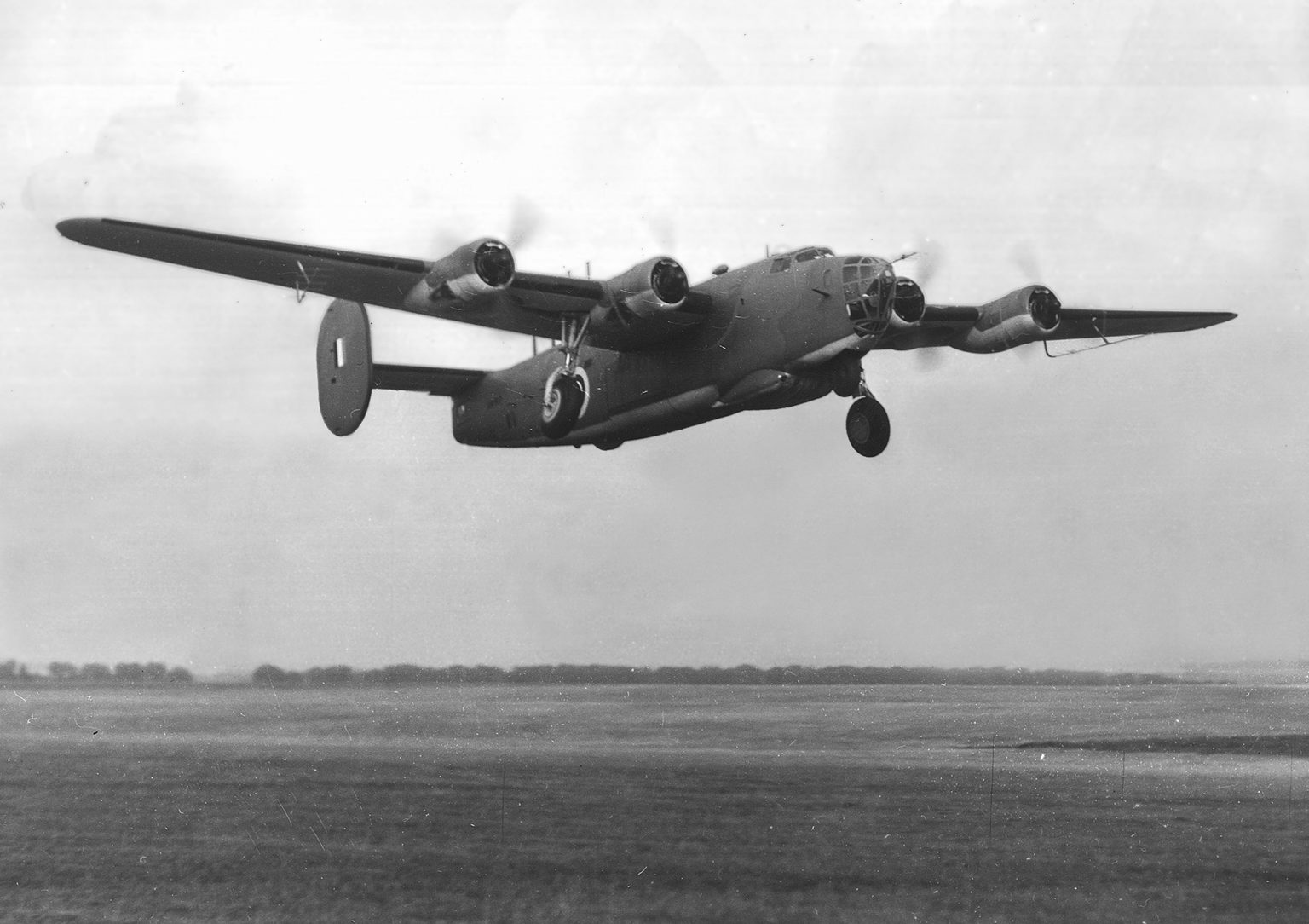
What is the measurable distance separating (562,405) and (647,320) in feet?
6.94

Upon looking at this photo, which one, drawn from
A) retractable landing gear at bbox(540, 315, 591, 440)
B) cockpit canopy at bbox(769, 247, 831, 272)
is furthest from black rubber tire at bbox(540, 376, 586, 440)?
cockpit canopy at bbox(769, 247, 831, 272)

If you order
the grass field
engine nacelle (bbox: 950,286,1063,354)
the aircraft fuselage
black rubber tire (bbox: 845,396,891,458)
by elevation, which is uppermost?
engine nacelle (bbox: 950,286,1063,354)

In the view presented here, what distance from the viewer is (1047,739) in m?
47.9

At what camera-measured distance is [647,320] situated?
2130 centimetres

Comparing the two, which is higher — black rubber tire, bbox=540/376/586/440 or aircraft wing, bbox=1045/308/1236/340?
aircraft wing, bbox=1045/308/1236/340

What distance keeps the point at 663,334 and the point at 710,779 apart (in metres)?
16.0

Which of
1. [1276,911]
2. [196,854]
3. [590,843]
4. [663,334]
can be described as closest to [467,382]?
[663,334]

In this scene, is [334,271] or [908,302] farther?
[334,271]

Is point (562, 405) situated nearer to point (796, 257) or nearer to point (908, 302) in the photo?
point (796, 257)

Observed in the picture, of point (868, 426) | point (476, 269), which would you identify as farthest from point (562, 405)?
point (868, 426)

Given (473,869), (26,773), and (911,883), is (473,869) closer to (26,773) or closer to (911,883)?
(911,883)

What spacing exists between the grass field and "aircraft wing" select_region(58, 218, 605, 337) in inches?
432

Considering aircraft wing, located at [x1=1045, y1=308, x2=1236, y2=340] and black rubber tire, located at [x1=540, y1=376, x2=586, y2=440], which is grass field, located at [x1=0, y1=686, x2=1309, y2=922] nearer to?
black rubber tire, located at [x1=540, y1=376, x2=586, y2=440]

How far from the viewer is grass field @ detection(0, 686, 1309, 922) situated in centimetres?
2409
